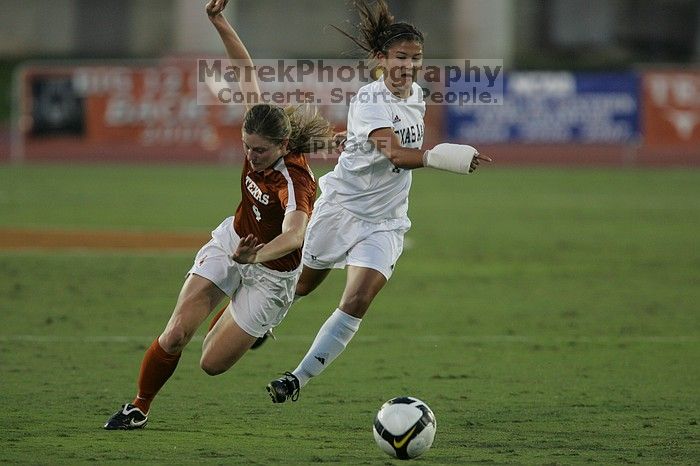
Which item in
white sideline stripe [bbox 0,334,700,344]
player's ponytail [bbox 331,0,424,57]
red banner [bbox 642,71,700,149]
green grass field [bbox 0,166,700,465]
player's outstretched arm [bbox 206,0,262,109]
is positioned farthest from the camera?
red banner [bbox 642,71,700,149]

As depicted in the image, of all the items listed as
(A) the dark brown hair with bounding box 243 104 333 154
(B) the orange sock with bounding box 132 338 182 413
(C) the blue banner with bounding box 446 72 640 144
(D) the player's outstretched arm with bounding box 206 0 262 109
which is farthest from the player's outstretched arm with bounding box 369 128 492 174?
(C) the blue banner with bounding box 446 72 640 144

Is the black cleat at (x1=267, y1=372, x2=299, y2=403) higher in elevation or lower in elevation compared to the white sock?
lower

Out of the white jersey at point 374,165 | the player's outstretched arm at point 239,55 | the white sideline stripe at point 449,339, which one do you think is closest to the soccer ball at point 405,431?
the white jersey at point 374,165

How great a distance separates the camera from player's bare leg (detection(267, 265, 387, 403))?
7301 mm

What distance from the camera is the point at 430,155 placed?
704 centimetres

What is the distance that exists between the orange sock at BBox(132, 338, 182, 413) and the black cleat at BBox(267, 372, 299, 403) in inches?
23.0

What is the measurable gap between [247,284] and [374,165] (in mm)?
1185

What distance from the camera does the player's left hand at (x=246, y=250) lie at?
6.43 metres

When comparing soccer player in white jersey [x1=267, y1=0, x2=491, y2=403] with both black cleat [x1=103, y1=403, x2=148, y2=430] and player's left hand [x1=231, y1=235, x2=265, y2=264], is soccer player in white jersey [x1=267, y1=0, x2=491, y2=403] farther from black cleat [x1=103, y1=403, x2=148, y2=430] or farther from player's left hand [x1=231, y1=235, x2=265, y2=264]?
player's left hand [x1=231, y1=235, x2=265, y2=264]

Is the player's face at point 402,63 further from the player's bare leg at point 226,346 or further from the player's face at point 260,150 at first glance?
the player's bare leg at point 226,346

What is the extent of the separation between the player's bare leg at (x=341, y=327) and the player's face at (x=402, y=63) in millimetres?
1167

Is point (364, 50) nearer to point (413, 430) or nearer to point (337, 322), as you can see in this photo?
point (337, 322)

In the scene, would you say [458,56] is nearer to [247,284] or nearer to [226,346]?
[247,284]

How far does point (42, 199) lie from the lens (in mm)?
21109
